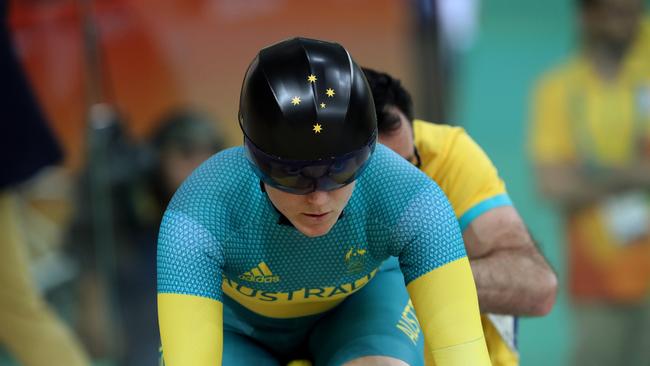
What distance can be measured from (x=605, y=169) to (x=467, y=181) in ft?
8.71

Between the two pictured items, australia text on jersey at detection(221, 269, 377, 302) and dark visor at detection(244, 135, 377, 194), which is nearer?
dark visor at detection(244, 135, 377, 194)

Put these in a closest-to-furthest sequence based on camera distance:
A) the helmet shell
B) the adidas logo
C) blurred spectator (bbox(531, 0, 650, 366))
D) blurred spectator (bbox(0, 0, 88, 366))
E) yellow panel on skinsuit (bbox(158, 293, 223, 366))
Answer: the helmet shell
yellow panel on skinsuit (bbox(158, 293, 223, 366))
the adidas logo
blurred spectator (bbox(0, 0, 88, 366))
blurred spectator (bbox(531, 0, 650, 366))

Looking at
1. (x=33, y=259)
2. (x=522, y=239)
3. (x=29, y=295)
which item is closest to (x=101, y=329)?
(x=33, y=259)

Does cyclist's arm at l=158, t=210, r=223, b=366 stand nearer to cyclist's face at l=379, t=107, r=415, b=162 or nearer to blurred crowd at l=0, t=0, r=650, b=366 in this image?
cyclist's face at l=379, t=107, r=415, b=162

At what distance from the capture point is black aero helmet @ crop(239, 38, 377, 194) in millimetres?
2088

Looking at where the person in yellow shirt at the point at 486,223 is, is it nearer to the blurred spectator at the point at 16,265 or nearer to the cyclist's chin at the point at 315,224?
the cyclist's chin at the point at 315,224

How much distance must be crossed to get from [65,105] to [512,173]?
2.27 meters

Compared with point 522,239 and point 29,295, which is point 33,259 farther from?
point 522,239

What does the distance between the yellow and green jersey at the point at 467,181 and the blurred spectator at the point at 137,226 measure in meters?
2.27

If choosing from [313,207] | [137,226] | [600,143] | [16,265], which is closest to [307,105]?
[313,207]

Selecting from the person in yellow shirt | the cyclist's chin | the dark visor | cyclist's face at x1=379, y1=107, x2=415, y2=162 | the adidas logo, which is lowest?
the person in yellow shirt

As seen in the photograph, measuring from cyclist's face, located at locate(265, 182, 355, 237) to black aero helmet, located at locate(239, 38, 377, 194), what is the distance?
0.03 m

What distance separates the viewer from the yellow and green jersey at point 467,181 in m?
2.89

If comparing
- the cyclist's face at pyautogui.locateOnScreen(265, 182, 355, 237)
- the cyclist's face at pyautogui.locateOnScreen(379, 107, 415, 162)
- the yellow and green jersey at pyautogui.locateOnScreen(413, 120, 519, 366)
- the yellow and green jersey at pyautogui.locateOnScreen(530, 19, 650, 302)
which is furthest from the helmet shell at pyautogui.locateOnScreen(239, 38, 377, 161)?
the yellow and green jersey at pyautogui.locateOnScreen(530, 19, 650, 302)
